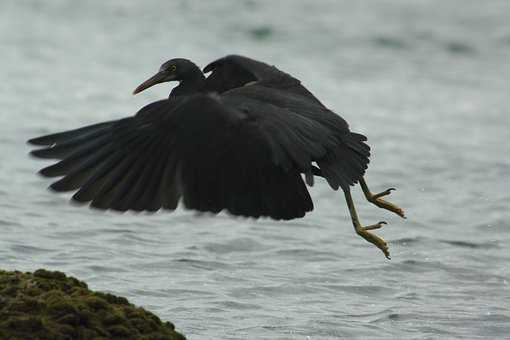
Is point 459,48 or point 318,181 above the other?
point 459,48

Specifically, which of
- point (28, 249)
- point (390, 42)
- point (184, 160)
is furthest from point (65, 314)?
point (390, 42)

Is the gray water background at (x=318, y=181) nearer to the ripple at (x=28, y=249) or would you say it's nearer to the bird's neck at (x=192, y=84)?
the ripple at (x=28, y=249)

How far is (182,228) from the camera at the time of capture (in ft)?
30.4

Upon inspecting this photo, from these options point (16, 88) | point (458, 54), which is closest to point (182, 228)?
point (16, 88)

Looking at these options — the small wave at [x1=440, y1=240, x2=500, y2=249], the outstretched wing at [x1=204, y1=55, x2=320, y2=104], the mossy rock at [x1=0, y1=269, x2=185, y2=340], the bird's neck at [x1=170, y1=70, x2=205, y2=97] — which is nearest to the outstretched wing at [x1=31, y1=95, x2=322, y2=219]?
the mossy rock at [x1=0, y1=269, x2=185, y2=340]

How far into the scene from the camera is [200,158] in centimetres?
581

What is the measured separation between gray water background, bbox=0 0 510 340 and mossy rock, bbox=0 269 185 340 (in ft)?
4.11

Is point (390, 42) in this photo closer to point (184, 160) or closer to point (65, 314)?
point (184, 160)

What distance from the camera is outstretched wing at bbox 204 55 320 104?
6.98 meters

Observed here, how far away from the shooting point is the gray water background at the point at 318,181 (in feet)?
24.4

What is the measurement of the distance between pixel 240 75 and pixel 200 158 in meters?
1.42

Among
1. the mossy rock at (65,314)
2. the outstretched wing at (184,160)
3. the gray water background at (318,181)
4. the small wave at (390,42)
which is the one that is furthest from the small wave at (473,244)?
the small wave at (390,42)

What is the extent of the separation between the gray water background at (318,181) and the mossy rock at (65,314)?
125 cm

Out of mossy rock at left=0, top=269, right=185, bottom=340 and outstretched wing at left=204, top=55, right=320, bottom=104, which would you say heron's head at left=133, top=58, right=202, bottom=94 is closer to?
outstretched wing at left=204, top=55, right=320, bottom=104
